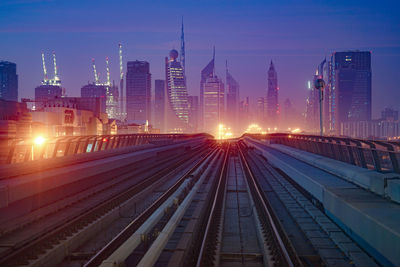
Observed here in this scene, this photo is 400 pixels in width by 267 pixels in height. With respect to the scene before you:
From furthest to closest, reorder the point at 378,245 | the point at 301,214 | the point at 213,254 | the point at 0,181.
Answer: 1. the point at 301,214
2. the point at 0,181
3. the point at 213,254
4. the point at 378,245

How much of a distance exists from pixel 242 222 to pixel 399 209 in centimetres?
458

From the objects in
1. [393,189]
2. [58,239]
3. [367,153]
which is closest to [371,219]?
[393,189]

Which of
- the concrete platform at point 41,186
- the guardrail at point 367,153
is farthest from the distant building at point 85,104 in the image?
the guardrail at point 367,153

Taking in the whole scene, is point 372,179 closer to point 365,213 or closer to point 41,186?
point 365,213

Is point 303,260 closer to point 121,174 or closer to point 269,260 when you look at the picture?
point 269,260

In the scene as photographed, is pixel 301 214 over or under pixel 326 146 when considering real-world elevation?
under

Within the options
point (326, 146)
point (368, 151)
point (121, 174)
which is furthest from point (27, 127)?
point (368, 151)

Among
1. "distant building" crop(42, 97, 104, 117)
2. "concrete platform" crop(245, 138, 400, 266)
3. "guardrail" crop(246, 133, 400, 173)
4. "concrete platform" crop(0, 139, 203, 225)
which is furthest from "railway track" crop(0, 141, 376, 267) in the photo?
"distant building" crop(42, 97, 104, 117)

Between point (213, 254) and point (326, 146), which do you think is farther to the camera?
point (326, 146)

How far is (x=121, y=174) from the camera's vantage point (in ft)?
63.4

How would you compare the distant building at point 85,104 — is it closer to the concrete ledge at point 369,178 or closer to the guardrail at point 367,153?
the guardrail at point 367,153

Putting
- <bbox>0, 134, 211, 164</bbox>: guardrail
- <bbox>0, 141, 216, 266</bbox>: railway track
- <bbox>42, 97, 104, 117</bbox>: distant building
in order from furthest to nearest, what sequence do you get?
1. <bbox>42, 97, 104, 117</bbox>: distant building
2. <bbox>0, 134, 211, 164</bbox>: guardrail
3. <bbox>0, 141, 216, 266</bbox>: railway track

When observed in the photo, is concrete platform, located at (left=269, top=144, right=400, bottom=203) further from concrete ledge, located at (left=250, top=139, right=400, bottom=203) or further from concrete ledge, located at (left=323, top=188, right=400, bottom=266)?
concrete ledge, located at (left=323, top=188, right=400, bottom=266)

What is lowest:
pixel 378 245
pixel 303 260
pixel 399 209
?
pixel 303 260
